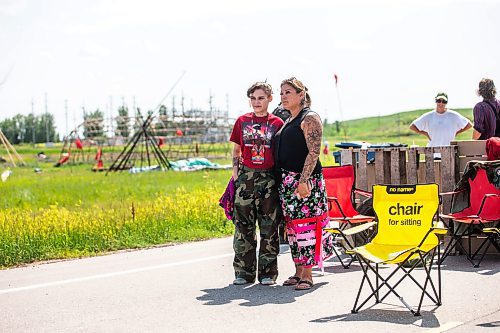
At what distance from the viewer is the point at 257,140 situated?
9781mm

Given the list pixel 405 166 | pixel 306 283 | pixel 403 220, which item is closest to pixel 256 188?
pixel 306 283

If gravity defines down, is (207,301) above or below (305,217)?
below

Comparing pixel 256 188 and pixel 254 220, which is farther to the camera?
pixel 254 220

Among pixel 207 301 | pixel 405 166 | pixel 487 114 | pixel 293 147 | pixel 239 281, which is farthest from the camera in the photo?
pixel 487 114

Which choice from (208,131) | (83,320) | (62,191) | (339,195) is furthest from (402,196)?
(208,131)

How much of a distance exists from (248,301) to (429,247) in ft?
6.03

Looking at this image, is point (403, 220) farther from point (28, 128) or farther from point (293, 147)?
point (28, 128)

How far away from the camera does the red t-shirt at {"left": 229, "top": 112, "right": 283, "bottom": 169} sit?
9773 mm

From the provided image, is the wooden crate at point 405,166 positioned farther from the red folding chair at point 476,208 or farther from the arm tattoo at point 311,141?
the arm tattoo at point 311,141

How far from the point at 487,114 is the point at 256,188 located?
13.7 ft

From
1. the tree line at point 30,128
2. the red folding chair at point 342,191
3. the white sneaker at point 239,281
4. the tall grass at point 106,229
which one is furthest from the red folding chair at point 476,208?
the tree line at point 30,128

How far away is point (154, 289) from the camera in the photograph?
31.5ft

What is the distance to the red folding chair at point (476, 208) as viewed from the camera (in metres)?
10.6

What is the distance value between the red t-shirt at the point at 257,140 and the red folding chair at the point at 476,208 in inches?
93.9
